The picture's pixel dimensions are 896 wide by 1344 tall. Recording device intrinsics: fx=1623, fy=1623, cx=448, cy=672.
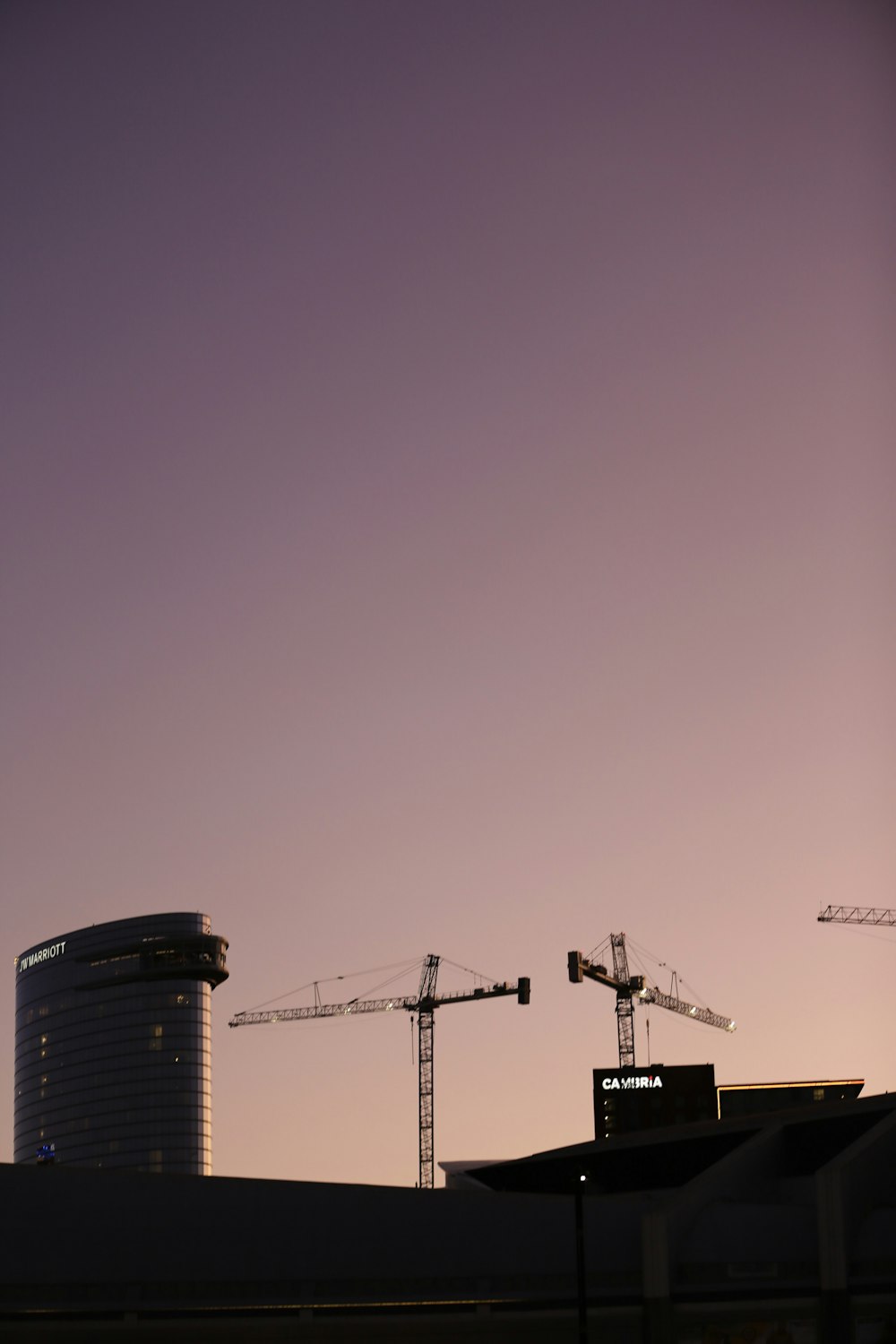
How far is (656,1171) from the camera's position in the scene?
83.6 metres

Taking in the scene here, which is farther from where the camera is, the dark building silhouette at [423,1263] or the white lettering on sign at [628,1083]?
the white lettering on sign at [628,1083]

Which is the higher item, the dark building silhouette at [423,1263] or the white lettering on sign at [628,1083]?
the white lettering on sign at [628,1083]

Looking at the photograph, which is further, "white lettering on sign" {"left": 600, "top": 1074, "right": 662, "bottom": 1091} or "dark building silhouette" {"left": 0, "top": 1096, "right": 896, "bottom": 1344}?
"white lettering on sign" {"left": 600, "top": 1074, "right": 662, "bottom": 1091}

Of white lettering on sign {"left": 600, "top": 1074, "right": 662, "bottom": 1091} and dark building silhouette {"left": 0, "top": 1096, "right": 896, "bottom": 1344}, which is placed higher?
white lettering on sign {"left": 600, "top": 1074, "right": 662, "bottom": 1091}

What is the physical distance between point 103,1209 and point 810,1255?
29.7 m

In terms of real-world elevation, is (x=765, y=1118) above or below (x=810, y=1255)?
above

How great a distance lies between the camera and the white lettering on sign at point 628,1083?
188375mm

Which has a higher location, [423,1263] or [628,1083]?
[628,1083]

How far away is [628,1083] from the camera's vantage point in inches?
7485

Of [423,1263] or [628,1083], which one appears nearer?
[423,1263]

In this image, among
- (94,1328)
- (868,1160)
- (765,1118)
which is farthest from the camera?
(765,1118)

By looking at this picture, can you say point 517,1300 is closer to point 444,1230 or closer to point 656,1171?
point 444,1230

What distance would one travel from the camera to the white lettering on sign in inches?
7416

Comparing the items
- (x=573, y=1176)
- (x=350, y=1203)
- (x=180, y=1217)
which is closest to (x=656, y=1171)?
(x=573, y=1176)
